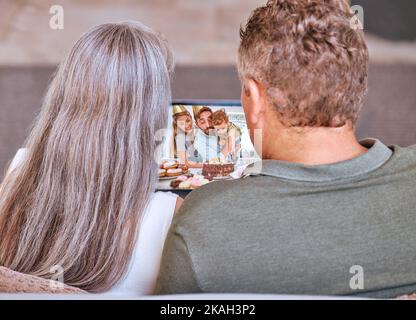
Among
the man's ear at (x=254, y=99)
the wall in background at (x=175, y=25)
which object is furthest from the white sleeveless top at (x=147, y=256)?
the wall in background at (x=175, y=25)

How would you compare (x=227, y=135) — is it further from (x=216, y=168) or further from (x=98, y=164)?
(x=98, y=164)

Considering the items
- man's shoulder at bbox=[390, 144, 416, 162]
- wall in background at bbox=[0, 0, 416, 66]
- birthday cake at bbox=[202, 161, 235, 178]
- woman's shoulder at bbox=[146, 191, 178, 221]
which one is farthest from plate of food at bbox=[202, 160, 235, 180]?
wall in background at bbox=[0, 0, 416, 66]

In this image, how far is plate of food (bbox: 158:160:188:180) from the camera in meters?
1.28

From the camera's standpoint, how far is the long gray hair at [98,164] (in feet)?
3.71

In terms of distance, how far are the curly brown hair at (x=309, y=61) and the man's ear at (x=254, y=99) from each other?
0.02m

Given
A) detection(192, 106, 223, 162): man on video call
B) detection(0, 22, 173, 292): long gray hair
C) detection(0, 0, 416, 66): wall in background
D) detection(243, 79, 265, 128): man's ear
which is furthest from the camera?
detection(0, 0, 416, 66): wall in background

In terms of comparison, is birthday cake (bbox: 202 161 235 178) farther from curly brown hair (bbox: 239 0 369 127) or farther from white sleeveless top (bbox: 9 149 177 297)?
curly brown hair (bbox: 239 0 369 127)

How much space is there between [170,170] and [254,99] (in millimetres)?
345

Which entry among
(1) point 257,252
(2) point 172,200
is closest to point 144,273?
(2) point 172,200

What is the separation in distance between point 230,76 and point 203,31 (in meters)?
0.34

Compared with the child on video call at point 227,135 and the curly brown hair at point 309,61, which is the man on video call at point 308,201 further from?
the child on video call at point 227,135

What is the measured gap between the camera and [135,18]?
3.50 m

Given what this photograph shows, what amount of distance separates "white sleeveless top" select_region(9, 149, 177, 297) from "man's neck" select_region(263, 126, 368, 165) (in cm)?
29

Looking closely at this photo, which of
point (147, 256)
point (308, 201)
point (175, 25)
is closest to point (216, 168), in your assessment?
point (147, 256)
